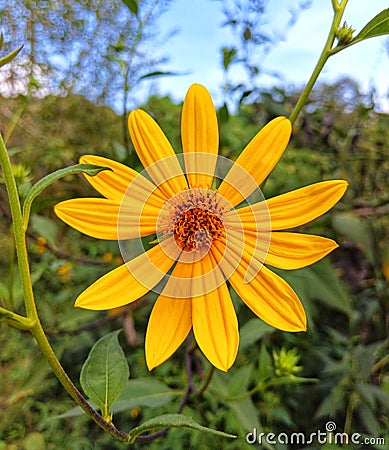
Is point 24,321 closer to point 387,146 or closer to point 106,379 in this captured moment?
point 106,379

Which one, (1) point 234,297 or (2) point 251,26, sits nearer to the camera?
(1) point 234,297

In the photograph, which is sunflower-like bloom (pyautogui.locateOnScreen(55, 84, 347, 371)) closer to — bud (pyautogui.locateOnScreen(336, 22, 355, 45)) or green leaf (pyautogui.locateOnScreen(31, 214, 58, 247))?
bud (pyautogui.locateOnScreen(336, 22, 355, 45))

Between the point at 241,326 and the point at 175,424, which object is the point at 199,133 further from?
the point at 241,326

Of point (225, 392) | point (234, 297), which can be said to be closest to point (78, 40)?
point (234, 297)

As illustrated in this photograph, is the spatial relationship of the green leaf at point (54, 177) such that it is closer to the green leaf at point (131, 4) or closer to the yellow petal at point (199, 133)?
the yellow petal at point (199, 133)

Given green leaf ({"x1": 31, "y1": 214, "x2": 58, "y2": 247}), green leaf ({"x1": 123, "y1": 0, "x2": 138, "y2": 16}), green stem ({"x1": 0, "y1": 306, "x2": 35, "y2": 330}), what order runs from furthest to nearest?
green leaf ({"x1": 31, "y1": 214, "x2": 58, "y2": 247}) < green leaf ({"x1": 123, "y1": 0, "x2": 138, "y2": 16}) < green stem ({"x1": 0, "y1": 306, "x2": 35, "y2": 330})

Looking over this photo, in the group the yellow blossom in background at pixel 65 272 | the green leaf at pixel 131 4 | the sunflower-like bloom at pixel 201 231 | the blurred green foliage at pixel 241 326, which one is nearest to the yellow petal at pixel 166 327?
the sunflower-like bloom at pixel 201 231

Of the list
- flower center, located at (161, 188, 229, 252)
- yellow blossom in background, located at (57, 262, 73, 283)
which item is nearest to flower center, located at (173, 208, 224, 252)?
flower center, located at (161, 188, 229, 252)
